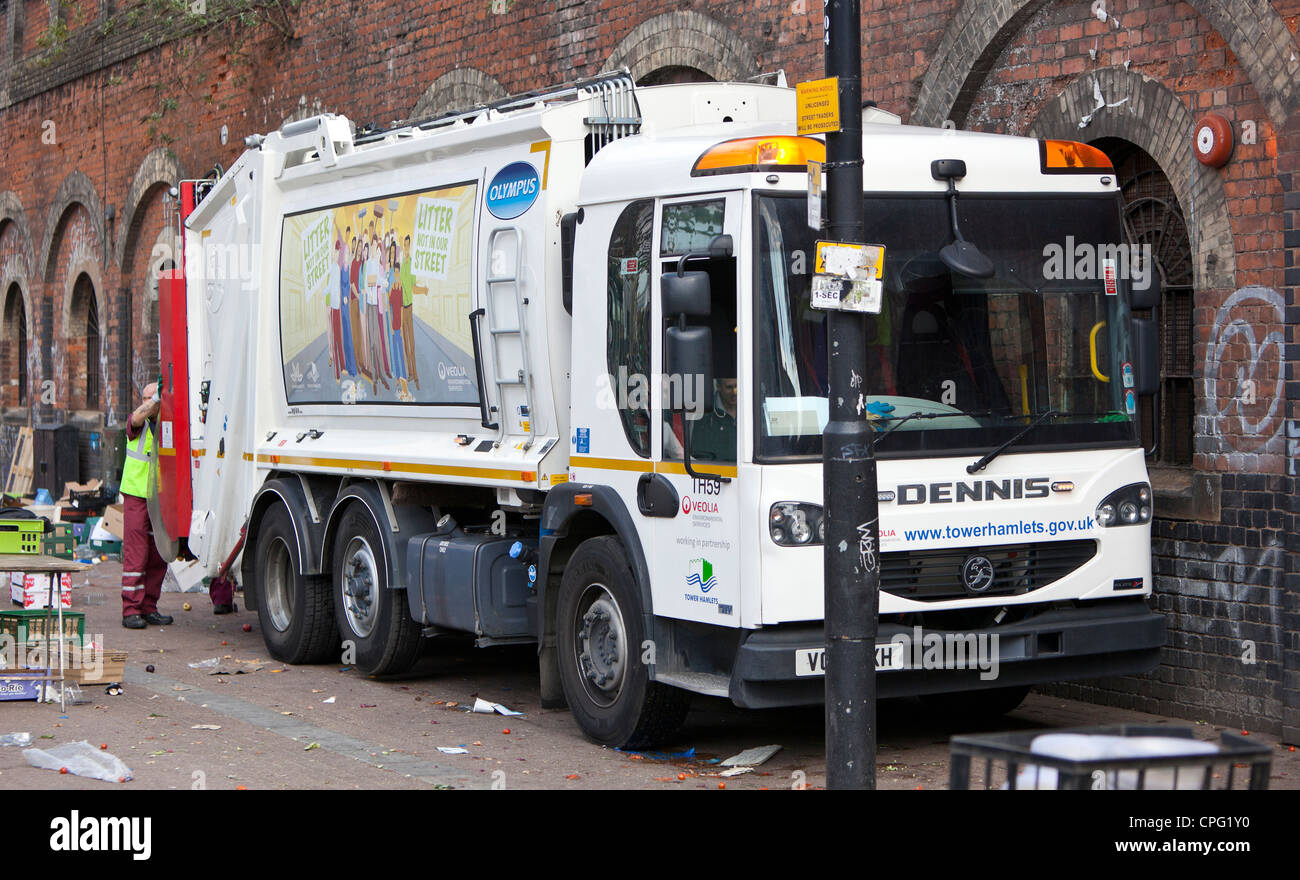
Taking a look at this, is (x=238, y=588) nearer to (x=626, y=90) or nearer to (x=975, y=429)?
(x=626, y=90)

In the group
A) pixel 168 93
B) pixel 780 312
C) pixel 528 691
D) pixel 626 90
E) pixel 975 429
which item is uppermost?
pixel 168 93

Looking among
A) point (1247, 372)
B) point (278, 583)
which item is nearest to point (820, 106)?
point (1247, 372)

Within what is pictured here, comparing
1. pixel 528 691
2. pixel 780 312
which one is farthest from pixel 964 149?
pixel 528 691

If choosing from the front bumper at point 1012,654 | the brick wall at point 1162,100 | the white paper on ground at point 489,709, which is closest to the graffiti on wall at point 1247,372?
the brick wall at point 1162,100

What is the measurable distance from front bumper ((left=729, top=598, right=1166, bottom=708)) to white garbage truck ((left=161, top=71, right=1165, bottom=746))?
1cm

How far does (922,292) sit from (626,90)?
2258 mm

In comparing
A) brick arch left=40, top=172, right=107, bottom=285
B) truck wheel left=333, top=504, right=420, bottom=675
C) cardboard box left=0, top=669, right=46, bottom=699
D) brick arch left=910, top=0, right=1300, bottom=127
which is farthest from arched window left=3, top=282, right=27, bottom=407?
brick arch left=910, top=0, right=1300, bottom=127

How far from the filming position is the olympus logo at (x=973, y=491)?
7.19 m

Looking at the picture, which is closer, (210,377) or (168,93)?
(210,377)

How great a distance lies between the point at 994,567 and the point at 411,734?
10.8 ft

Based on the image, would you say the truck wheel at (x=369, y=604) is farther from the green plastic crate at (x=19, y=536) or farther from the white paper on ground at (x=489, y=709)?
the green plastic crate at (x=19, y=536)

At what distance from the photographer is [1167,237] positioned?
9.29 metres

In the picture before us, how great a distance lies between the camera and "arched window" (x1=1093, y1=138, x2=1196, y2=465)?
9.14 meters

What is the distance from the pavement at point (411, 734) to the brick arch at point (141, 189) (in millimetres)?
11348
